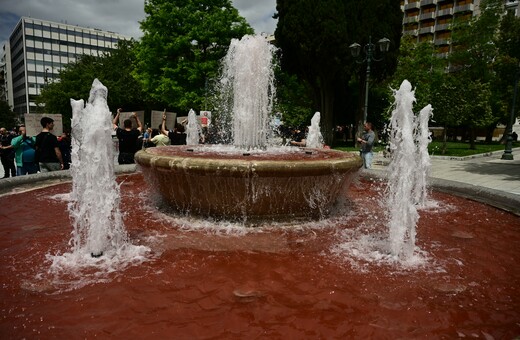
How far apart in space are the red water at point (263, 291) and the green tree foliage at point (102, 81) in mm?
33262

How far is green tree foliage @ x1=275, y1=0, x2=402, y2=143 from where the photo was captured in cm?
2145

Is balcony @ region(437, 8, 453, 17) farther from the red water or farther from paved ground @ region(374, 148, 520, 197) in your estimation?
the red water

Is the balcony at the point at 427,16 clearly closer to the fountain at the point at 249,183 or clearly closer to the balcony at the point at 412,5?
the balcony at the point at 412,5

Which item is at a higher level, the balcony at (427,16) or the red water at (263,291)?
the balcony at (427,16)

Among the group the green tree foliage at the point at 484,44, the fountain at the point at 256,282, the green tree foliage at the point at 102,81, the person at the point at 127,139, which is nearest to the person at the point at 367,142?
the fountain at the point at 256,282

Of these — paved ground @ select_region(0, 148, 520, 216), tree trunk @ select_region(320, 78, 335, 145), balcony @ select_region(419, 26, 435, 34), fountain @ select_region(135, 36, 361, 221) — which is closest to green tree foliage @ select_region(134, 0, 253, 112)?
tree trunk @ select_region(320, 78, 335, 145)

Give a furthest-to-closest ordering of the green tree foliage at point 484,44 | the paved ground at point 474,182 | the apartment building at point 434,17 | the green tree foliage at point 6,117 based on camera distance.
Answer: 1. the apartment building at point 434,17
2. the green tree foliage at point 6,117
3. the green tree foliage at point 484,44
4. the paved ground at point 474,182

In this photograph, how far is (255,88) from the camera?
7.62 meters

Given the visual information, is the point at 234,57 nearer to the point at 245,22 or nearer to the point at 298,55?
the point at 298,55

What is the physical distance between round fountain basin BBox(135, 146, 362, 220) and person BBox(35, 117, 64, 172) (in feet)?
11.2

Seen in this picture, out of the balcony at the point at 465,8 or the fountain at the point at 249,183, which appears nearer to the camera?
the fountain at the point at 249,183

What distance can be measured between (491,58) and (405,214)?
31751 millimetres

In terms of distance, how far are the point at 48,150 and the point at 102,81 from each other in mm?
29564

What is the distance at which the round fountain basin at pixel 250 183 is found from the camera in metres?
4.49
